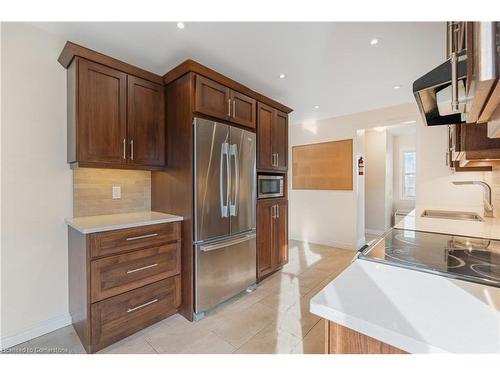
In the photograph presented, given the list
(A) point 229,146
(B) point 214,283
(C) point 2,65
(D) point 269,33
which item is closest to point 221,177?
(A) point 229,146

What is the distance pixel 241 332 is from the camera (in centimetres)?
187

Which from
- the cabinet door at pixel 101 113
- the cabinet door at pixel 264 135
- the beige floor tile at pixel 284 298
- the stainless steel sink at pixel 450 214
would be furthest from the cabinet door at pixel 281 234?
the cabinet door at pixel 101 113

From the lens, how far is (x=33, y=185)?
5.84ft

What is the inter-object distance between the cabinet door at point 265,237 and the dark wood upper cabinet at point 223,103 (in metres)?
1.01

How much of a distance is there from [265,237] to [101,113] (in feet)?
6.99

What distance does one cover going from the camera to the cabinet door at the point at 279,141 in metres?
2.99

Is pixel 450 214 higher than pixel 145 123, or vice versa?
pixel 145 123

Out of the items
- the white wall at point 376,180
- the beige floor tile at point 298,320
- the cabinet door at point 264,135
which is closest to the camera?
the beige floor tile at point 298,320

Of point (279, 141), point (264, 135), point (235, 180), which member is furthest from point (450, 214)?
point (235, 180)

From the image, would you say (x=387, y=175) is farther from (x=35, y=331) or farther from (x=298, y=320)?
(x=35, y=331)

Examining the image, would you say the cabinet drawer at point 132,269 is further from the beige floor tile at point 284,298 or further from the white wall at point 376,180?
the white wall at point 376,180

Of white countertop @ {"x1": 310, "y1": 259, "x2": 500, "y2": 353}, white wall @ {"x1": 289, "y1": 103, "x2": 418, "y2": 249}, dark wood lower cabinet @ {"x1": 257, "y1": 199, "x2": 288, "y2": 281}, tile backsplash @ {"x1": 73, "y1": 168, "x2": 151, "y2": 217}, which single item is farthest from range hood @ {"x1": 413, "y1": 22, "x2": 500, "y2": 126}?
white wall @ {"x1": 289, "y1": 103, "x2": 418, "y2": 249}

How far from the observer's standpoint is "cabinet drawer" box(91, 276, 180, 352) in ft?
5.27

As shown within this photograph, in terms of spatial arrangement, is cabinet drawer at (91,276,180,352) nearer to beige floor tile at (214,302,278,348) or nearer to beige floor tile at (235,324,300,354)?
beige floor tile at (214,302,278,348)
